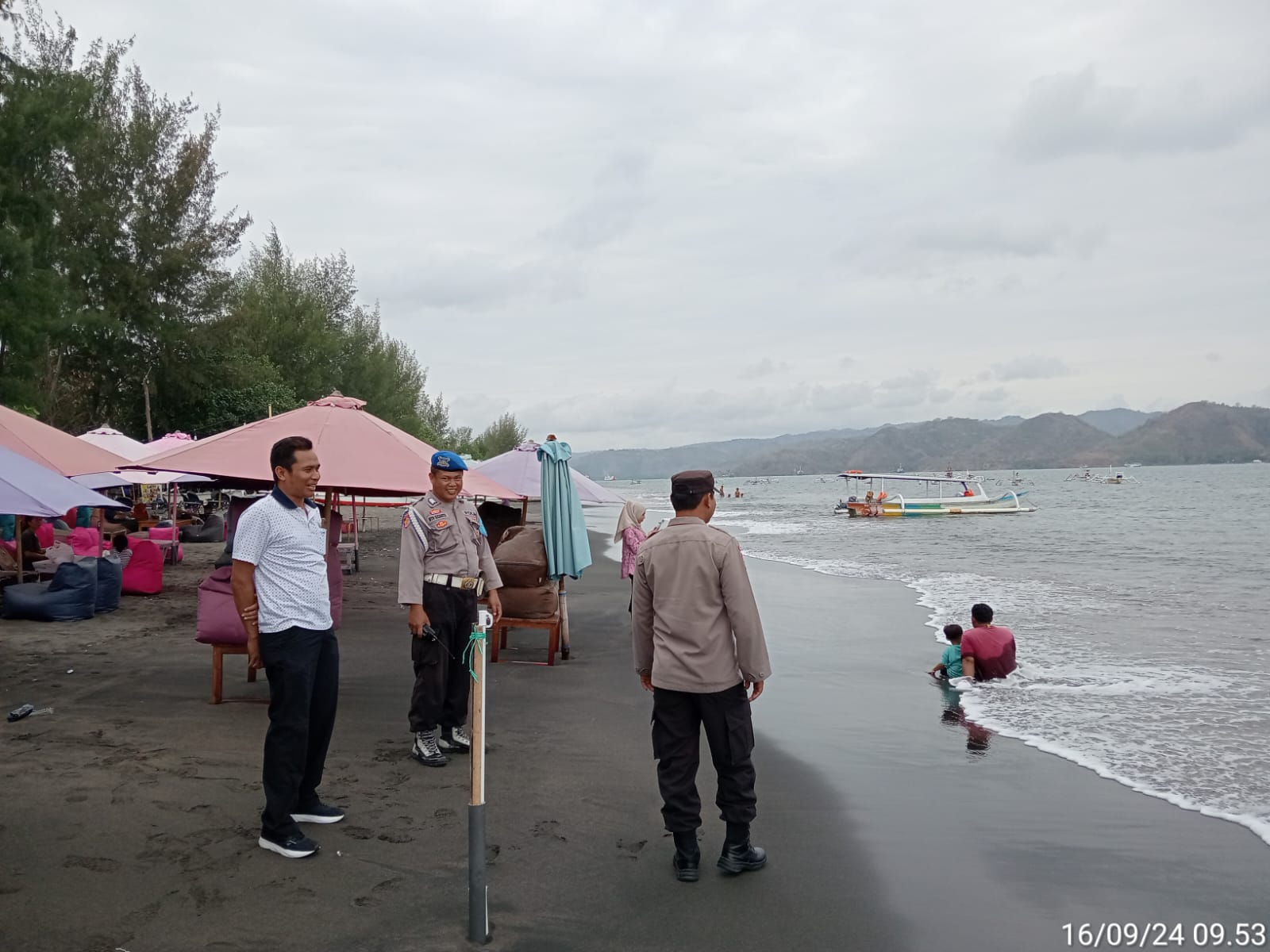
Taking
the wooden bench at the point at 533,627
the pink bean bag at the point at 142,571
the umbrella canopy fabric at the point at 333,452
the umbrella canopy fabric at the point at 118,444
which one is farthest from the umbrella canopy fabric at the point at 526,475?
the umbrella canopy fabric at the point at 118,444

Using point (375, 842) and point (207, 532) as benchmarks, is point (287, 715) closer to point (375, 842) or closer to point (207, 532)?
point (375, 842)

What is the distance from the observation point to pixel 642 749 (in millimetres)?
Result: 6680

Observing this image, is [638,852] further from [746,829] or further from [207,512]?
[207,512]

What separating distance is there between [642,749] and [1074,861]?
2.83 m

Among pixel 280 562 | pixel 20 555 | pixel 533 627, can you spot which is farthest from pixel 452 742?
pixel 20 555

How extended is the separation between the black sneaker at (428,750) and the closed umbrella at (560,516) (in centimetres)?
355

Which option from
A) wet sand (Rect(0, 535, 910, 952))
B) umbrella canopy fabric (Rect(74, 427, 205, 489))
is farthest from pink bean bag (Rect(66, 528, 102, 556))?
wet sand (Rect(0, 535, 910, 952))

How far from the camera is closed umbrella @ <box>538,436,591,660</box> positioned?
9.43 metres

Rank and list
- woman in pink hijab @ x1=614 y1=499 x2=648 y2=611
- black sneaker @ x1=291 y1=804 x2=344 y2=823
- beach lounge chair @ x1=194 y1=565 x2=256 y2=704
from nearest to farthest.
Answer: black sneaker @ x1=291 y1=804 x2=344 y2=823 < beach lounge chair @ x1=194 y1=565 x2=256 y2=704 < woman in pink hijab @ x1=614 y1=499 x2=648 y2=611

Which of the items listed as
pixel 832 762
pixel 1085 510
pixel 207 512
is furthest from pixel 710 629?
pixel 1085 510

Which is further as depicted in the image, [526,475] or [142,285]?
[142,285]

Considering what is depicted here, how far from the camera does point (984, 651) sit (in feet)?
31.3

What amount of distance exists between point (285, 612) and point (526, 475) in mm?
6896

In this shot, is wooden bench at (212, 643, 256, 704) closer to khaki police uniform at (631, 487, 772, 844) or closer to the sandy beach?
the sandy beach
